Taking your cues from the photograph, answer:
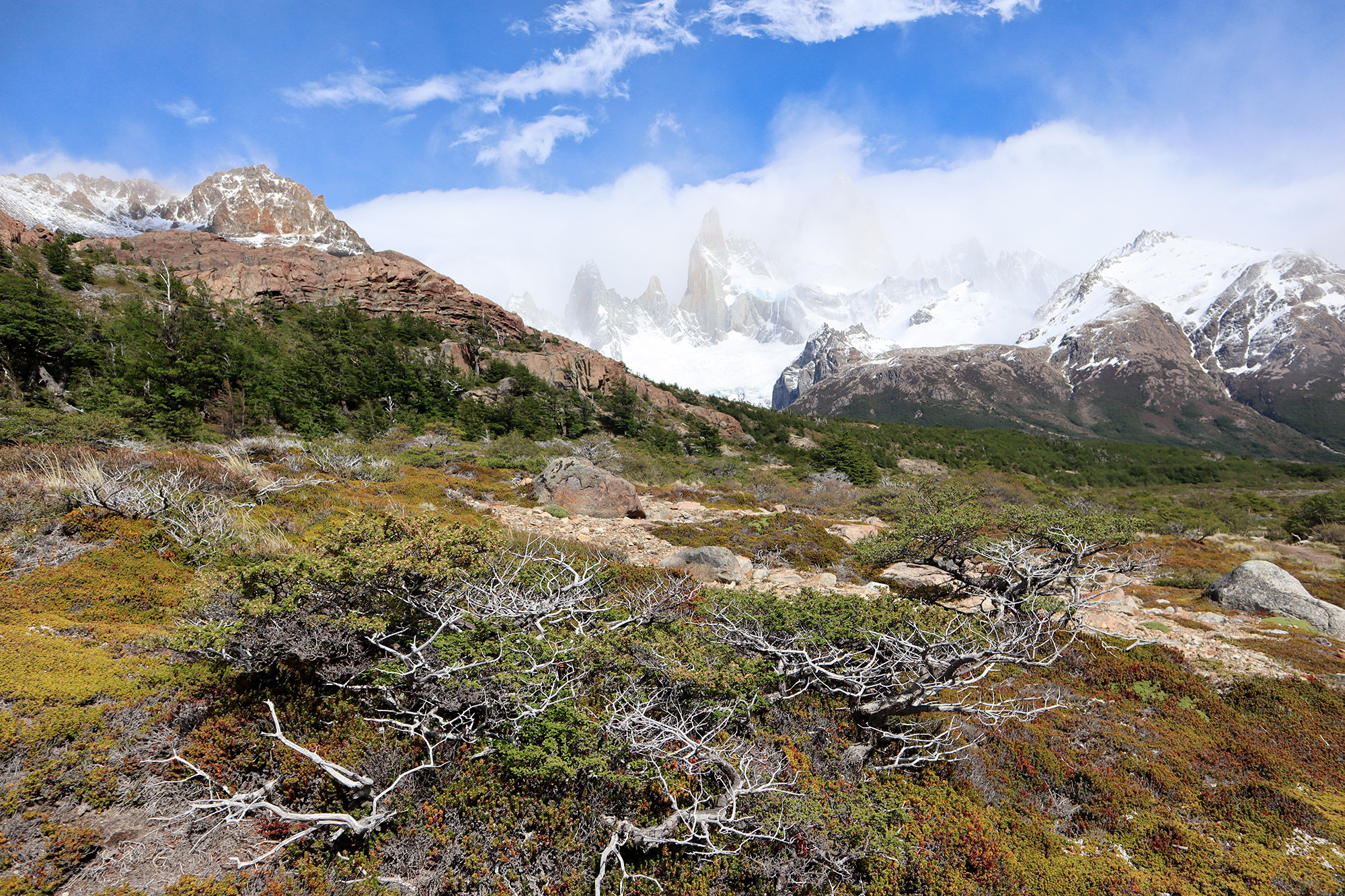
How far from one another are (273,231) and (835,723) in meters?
109

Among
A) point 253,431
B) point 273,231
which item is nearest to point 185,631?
point 253,431

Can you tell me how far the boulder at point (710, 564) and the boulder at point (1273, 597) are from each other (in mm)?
10786

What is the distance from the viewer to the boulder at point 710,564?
416 inches

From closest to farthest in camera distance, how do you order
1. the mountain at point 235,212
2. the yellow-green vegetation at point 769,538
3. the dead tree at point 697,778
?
1. the dead tree at point 697,778
2. the yellow-green vegetation at point 769,538
3. the mountain at point 235,212

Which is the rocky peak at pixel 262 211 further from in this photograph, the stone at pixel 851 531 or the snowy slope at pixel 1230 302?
the snowy slope at pixel 1230 302

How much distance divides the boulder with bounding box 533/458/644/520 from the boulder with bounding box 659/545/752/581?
431 centimetres

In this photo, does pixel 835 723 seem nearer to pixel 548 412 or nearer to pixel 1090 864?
pixel 1090 864

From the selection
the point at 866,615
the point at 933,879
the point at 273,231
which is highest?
the point at 273,231

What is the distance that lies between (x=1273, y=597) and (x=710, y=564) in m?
11.9

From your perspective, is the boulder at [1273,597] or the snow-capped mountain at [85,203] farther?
the snow-capped mountain at [85,203]

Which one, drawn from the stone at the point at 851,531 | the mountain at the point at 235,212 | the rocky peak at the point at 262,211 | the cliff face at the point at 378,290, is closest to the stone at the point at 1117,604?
the stone at the point at 851,531

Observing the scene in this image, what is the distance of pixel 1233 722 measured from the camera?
629 cm

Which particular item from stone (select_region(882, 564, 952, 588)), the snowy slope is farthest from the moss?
the snowy slope

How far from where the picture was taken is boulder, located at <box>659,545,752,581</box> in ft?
34.6
